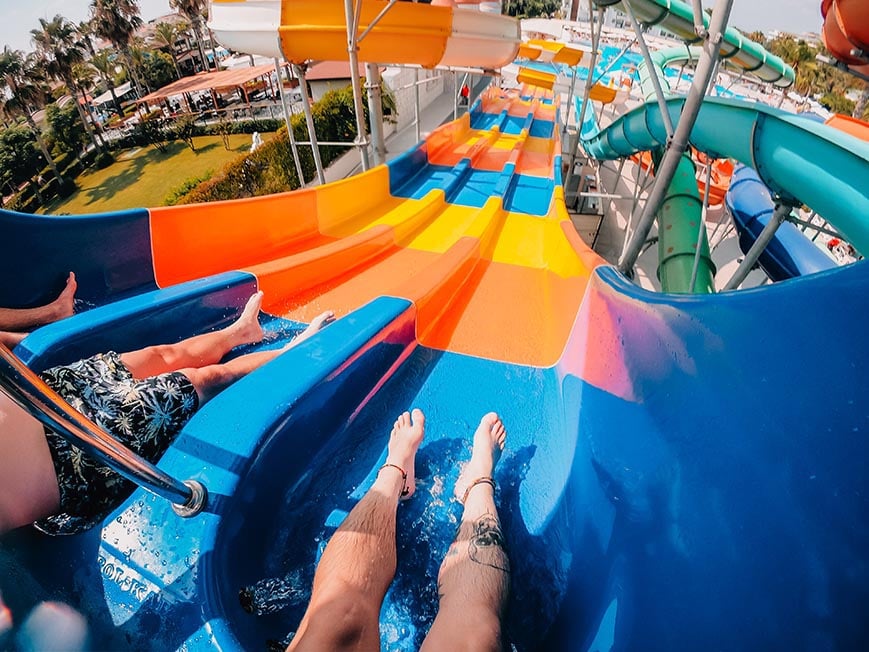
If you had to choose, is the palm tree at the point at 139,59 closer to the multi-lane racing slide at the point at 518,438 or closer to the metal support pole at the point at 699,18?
the multi-lane racing slide at the point at 518,438

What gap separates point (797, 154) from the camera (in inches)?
73.7

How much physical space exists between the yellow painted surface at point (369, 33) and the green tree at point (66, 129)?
87.4 feet

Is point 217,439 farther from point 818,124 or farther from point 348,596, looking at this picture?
point 818,124

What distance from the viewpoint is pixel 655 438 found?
1.34 m

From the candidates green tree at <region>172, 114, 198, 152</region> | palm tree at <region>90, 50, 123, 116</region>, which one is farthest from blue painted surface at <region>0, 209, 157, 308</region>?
palm tree at <region>90, 50, 123, 116</region>

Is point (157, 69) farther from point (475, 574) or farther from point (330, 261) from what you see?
point (475, 574)

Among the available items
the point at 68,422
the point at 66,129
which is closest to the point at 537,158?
the point at 68,422

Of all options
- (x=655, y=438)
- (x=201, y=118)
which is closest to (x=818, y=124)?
(x=655, y=438)

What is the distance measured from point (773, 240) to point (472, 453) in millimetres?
3430

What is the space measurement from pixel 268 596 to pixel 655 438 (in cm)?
134

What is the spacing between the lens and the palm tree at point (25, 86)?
2050cm

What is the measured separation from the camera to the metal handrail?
0.66 meters

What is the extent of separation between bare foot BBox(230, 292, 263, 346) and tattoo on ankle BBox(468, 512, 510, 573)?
1594 mm

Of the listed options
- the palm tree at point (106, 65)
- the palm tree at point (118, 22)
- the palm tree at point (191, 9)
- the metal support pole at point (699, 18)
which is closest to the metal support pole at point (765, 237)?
the metal support pole at point (699, 18)
